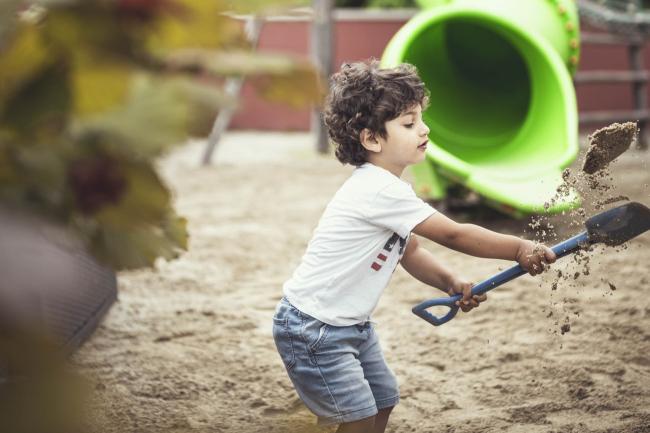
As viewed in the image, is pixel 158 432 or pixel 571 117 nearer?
pixel 158 432

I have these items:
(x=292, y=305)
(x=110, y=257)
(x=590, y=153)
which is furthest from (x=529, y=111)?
(x=110, y=257)

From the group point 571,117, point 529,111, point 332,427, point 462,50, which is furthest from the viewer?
point 462,50

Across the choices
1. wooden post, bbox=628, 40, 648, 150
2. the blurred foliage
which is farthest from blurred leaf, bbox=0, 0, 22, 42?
wooden post, bbox=628, 40, 648, 150

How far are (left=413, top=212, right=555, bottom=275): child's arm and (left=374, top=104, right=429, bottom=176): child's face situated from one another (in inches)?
6.1

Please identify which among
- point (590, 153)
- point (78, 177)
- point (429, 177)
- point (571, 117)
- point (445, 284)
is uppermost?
point (78, 177)

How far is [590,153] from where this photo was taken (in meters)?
1.75

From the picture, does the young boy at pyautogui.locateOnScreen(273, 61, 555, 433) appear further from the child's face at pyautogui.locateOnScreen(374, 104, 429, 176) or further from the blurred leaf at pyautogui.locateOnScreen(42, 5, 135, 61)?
the blurred leaf at pyautogui.locateOnScreen(42, 5, 135, 61)

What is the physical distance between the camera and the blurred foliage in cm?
64

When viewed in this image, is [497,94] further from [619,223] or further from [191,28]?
[191,28]

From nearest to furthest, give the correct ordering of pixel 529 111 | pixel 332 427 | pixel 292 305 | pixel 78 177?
1. pixel 78 177
2. pixel 292 305
3. pixel 332 427
4. pixel 529 111

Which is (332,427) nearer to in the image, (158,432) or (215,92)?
(158,432)

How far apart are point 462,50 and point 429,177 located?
3.49ft

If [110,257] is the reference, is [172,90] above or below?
above

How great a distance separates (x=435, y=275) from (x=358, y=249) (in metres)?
0.23
